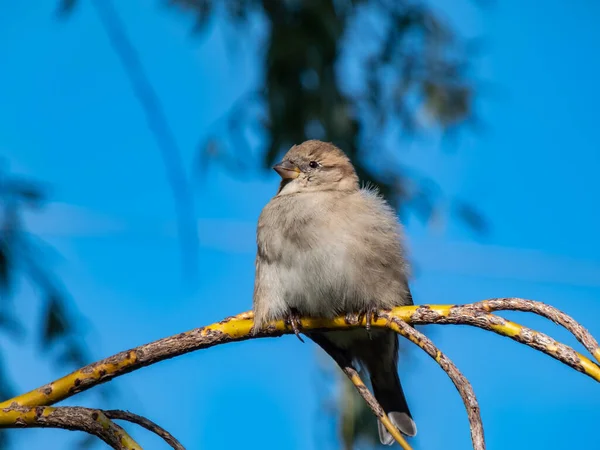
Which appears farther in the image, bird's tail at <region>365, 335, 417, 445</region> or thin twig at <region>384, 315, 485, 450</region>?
bird's tail at <region>365, 335, 417, 445</region>

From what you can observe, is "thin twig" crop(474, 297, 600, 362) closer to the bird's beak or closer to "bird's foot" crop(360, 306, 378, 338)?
"bird's foot" crop(360, 306, 378, 338)

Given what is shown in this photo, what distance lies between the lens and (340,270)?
271cm

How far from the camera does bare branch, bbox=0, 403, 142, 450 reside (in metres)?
1.68

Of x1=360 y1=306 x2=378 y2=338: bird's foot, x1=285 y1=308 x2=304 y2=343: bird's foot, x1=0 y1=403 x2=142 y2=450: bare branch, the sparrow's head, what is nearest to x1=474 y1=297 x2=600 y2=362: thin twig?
x1=360 y1=306 x2=378 y2=338: bird's foot

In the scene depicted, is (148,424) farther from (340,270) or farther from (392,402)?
(392,402)

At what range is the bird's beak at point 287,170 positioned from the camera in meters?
3.32

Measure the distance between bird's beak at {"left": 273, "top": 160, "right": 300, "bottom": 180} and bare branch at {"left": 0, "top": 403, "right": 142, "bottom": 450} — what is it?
1704 millimetres

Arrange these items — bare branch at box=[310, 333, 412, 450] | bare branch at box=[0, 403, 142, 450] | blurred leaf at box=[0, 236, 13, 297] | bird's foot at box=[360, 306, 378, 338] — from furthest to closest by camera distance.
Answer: blurred leaf at box=[0, 236, 13, 297] → bird's foot at box=[360, 306, 378, 338] → bare branch at box=[0, 403, 142, 450] → bare branch at box=[310, 333, 412, 450]

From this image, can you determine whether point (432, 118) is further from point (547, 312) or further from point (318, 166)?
point (547, 312)

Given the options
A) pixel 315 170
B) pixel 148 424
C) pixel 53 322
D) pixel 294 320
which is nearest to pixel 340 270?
pixel 294 320

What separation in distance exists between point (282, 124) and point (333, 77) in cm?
40

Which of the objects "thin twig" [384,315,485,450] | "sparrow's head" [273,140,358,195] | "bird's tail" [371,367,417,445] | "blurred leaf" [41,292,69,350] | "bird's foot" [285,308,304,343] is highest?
"sparrow's head" [273,140,358,195]

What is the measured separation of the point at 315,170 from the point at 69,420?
1.76 m

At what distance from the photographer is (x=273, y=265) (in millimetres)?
2887
